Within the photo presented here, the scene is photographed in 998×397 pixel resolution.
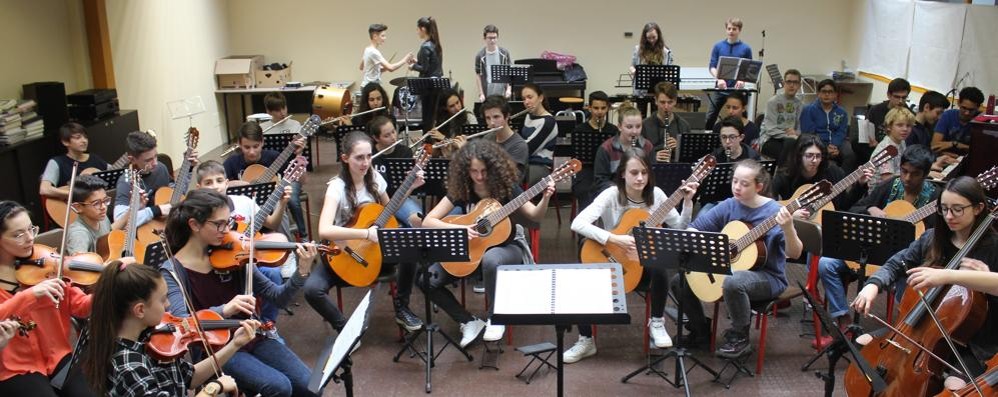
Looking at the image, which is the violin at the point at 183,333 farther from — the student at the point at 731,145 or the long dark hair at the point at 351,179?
the student at the point at 731,145

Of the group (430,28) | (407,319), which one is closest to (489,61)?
(430,28)

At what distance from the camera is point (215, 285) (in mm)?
3318

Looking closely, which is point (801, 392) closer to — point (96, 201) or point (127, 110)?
point (96, 201)

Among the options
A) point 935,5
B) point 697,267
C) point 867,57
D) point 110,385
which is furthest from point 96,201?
point 867,57

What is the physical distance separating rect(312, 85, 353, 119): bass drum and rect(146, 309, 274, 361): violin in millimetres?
5988

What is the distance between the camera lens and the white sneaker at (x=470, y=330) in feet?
14.4

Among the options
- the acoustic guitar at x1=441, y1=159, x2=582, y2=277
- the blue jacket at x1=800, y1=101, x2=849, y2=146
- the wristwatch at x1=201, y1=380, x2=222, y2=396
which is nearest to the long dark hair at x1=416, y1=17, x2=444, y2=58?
the blue jacket at x1=800, y1=101, x2=849, y2=146

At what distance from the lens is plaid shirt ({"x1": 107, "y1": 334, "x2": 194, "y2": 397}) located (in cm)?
248

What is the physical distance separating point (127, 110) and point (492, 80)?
373 centimetres

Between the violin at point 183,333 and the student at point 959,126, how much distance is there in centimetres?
534

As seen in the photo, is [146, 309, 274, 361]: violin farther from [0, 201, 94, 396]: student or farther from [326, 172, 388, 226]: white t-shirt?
[326, 172, 388, 226]: white t-shirt

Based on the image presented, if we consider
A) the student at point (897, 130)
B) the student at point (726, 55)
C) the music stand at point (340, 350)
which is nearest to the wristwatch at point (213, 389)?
the music stand at point (340, 350)

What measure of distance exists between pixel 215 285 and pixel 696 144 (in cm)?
394

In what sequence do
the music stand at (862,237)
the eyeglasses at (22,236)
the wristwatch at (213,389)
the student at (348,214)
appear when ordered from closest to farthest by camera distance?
the wristwatch at (213,389) → the eyeglasses at (22,236) → the music stand at (862,237) → the student at (348,214)
